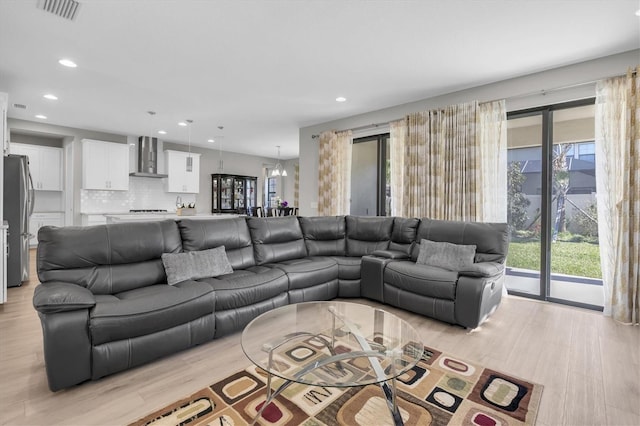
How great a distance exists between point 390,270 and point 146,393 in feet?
8.09

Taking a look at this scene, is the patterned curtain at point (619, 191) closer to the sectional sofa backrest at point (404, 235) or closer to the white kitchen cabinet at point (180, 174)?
the sectional sofa backrest at point (404, 235)

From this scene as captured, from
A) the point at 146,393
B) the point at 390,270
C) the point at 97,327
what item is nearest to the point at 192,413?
the point at 146,393

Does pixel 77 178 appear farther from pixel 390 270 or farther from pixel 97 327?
pixel 390 270

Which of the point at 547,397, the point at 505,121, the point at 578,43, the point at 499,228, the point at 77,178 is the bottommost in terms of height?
the point at 547,397

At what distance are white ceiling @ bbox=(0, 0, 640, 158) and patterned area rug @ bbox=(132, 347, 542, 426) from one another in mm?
A: 2776

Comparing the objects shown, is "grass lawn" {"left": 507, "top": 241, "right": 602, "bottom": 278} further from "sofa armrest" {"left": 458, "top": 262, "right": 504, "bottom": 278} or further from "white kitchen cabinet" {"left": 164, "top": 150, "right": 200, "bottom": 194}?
"white kitchen cabinet" {"left": 164, "top": 150, "right": 200, "bottom": 194}

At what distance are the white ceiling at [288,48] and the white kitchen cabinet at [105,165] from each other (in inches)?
62.8

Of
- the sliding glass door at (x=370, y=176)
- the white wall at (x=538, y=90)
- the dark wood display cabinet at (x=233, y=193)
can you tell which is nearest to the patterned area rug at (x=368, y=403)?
the white wall at (x=538, y=90)

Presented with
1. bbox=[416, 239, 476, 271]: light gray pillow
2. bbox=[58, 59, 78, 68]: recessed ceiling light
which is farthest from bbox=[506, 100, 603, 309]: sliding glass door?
bbox=[58, 59, 78, 68]: recessed ceiling light

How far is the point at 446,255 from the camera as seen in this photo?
3471 millimetres

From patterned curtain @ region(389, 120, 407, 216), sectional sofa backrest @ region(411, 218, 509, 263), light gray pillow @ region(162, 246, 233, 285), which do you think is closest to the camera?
light gray pillow @ region(162, 246, 233, 285)

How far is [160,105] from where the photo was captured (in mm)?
5070

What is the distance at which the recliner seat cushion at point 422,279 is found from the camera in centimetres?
300

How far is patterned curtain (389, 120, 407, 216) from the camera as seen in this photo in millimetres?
4957
